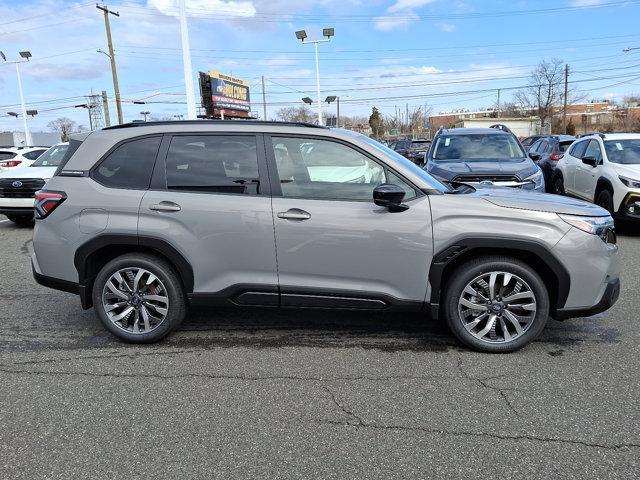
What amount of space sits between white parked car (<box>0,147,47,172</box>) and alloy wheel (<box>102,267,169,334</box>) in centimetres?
1048

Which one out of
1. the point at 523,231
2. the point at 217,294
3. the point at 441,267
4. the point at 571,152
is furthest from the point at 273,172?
the point at 571,152

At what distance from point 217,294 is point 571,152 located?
970cm

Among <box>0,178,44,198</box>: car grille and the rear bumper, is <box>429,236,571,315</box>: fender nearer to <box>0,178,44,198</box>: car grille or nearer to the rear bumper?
the rear bumper

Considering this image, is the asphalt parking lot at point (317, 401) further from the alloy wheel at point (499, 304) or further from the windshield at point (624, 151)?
the windshield at point (624, 151)

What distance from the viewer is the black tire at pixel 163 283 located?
411 cm

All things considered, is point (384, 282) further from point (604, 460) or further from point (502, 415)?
point (604, 460)

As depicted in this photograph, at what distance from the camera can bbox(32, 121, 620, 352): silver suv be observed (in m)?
3.80

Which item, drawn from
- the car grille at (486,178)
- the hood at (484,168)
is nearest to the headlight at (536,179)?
the hood at (484,168)

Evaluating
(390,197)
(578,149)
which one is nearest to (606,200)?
(578,149)

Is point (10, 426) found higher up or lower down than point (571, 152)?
lower down

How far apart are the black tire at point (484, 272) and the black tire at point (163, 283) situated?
7.10 feet

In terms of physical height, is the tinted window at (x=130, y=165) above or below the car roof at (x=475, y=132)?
below

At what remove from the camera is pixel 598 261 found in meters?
3.77

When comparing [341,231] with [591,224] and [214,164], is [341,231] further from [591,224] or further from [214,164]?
[591,224]
